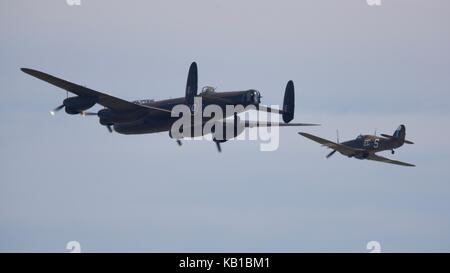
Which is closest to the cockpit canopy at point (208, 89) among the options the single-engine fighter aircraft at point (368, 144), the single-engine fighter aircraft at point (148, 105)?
the single-engine fighter aircraft at point (148, 105)

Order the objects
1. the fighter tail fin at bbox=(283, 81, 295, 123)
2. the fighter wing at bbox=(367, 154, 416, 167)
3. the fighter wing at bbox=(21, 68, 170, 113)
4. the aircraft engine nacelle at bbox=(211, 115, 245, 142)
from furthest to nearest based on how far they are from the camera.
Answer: the fighter wing at bbox=(367, 154, 416, 167) → the aircraft engine nacelle at bbox=(211, 115, 245, 142) → the fighter tail fin at bbox=(283, 81, 295, 123) → the fighter wing at bbox=(21, 68, 170, 113)

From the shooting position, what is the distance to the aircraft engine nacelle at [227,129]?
91.2 m

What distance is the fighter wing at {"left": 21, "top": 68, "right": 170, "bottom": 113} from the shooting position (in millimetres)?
82312

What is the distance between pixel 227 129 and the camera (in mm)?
91688

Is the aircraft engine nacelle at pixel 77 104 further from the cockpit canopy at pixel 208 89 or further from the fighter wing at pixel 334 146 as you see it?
the fighter wing at pixel 334 146

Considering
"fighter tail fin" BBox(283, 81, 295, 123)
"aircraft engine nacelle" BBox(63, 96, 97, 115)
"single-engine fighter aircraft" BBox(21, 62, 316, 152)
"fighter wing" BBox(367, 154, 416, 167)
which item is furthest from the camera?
"fighter wing" BBox(367, 154, 416, 167)

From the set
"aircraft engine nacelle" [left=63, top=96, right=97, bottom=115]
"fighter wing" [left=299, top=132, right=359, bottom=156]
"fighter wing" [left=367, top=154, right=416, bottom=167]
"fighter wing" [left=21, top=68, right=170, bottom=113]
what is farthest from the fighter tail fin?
"fighter wing" [left=367, top=154, right=416, bottom=167]

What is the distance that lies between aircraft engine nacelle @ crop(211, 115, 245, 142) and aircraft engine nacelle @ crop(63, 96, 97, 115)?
11.1 m

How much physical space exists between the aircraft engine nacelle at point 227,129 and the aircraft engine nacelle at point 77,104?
11.1 m

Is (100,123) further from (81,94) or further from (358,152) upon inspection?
(358,152)

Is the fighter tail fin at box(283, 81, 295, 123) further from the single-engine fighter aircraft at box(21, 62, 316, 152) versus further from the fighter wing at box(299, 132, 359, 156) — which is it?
the fighter wing at box(299, 132, 359, 156)

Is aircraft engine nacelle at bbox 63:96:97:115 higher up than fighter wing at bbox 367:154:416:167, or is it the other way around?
fighter wing at bbox 367:154:416:167

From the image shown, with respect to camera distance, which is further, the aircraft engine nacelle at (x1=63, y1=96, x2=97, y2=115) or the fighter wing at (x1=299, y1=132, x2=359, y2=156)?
the fighter wing at (x1=299, y1=132, x2=359, y2=156)
